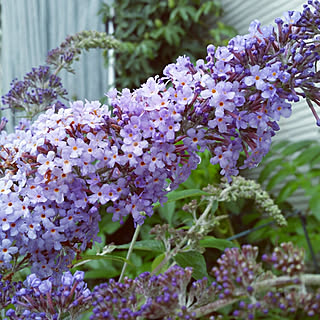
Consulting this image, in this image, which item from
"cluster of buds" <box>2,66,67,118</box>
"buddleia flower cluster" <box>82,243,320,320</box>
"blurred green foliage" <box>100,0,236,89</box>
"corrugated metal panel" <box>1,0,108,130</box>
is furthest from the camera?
"blurred green foliage" <box>100,0,236,89</box>

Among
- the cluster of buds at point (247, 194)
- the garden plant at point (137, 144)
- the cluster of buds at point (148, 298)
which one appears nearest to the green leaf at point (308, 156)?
the cluster of buds at point (247, 194)

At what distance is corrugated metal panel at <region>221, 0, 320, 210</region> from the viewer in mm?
2289

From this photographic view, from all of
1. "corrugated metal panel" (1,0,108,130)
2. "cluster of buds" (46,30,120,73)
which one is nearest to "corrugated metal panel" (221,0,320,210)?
"corrugated metal panel" (1,0,108,130)

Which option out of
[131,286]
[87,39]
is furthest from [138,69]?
[131,286]

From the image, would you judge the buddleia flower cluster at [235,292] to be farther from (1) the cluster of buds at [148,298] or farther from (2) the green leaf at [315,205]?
(2) the green leaf at [315,205]

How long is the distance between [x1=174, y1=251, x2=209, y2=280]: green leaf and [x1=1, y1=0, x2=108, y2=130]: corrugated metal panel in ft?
6.16

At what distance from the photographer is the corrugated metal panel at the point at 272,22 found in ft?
7.51

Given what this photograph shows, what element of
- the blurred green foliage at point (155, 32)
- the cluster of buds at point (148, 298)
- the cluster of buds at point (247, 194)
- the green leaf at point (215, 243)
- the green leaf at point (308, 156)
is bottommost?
the green leaf at point (308, 156)

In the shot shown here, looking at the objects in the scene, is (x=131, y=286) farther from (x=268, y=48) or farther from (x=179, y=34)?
(x=179, y=34)

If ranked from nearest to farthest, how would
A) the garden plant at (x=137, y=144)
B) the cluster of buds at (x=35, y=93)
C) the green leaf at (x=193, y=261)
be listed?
the garden plant at (x=137, y=144) < the green leaf at (x=193, y=261) < the cluster of buds at (x=35, y=93)

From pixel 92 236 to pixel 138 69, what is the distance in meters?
2.16

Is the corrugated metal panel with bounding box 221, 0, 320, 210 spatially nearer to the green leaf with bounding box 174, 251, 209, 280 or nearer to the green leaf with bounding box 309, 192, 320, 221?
the green leaf with bounding box 309, 192, 320, 221

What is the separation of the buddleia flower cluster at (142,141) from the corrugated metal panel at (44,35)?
1956 millimetres

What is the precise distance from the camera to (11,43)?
244 centimetres
